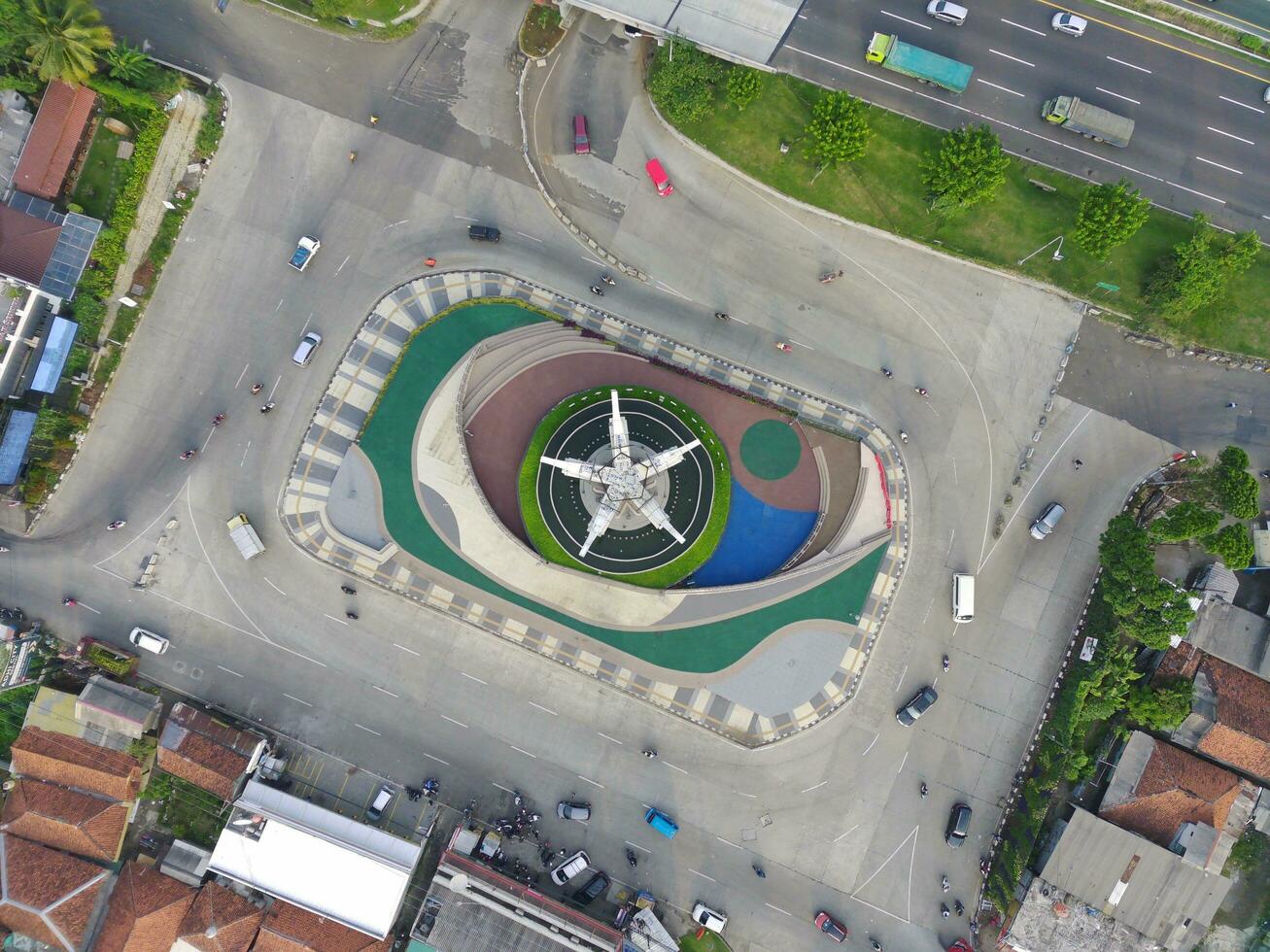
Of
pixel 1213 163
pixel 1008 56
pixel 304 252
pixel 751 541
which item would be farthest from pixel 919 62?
pixel 304 252

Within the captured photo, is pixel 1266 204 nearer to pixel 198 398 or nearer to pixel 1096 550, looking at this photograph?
pixel 1096 550

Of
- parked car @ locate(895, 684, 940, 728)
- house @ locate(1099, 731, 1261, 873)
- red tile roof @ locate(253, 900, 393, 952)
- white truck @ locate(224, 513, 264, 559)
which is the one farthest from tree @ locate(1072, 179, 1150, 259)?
red tile roof @ locate(253, 900, 393, 952)

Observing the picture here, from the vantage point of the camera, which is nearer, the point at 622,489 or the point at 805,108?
the point at 622,489

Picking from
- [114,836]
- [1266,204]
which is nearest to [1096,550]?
[1266,204]

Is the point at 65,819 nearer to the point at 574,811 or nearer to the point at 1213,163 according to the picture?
the point at 574,811

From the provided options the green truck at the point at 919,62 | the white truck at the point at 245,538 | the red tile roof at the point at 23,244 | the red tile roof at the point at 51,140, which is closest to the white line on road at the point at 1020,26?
the green truck at the point at 919,62

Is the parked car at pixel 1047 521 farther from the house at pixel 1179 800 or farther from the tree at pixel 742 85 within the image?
the tree at pixel 742 85
